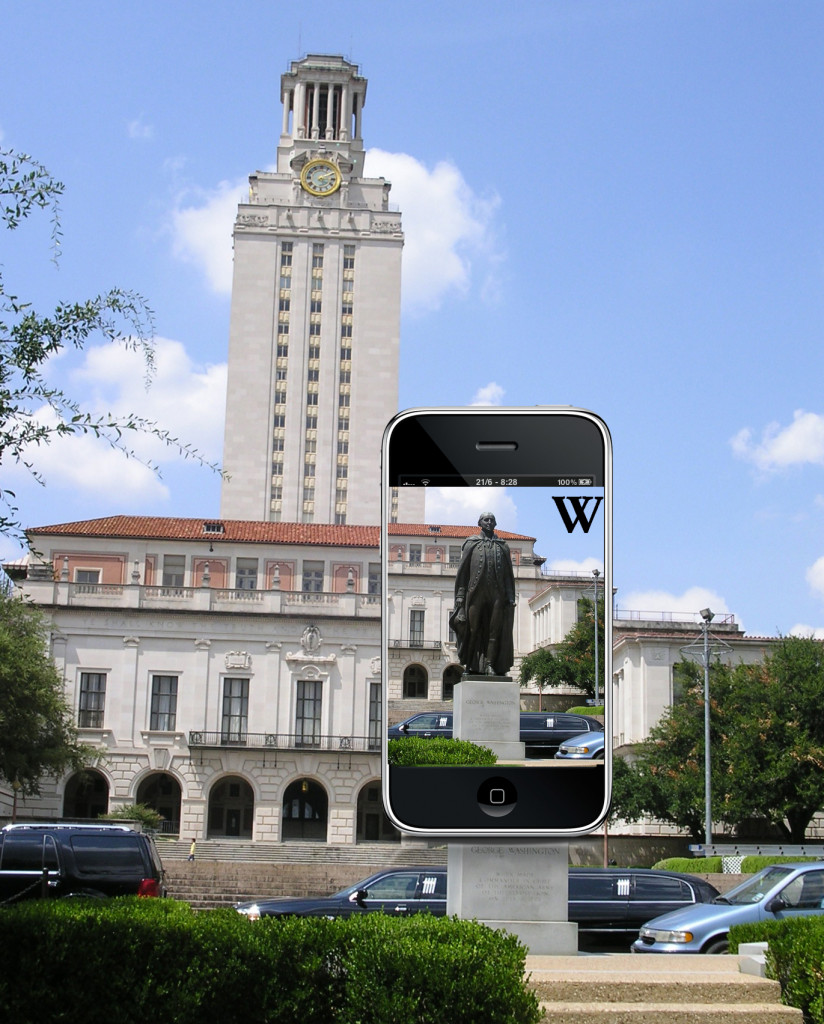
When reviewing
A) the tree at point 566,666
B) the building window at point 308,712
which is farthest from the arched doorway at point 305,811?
the tree at point 566,666

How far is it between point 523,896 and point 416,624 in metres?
70.3

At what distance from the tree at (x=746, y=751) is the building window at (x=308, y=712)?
1811 centimetres

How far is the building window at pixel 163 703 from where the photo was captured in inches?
2520

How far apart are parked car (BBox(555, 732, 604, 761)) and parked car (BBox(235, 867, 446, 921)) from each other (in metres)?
12.2

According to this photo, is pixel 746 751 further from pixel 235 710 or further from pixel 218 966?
pixel 218 966

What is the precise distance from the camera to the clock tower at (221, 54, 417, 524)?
11906 cm

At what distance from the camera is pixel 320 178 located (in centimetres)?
13025

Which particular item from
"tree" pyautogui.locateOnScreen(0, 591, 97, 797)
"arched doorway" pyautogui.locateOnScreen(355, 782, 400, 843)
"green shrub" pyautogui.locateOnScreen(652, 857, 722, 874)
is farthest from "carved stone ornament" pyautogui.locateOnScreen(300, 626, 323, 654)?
"green shrub" pyautogui.locateOnScreen(652, 857, 722, 874)

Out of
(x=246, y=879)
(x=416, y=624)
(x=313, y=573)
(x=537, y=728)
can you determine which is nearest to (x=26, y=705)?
(x=246, y=879)

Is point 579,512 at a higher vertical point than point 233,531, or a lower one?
lower

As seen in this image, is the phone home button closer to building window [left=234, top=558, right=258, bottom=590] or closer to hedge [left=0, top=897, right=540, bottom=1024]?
hedge [left=0, top=897, right=540, bottom=1024]

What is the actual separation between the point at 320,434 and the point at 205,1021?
112 metres

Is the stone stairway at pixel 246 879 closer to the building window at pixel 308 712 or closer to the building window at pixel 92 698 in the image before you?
the building window at pixel 308 712

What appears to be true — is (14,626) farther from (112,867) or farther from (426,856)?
(112,867)
